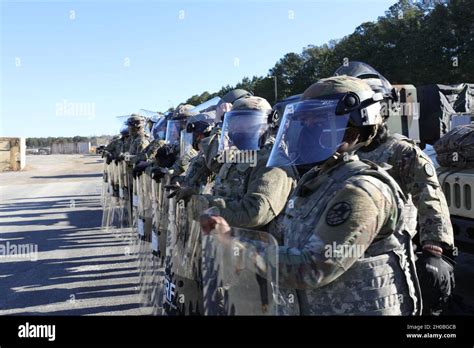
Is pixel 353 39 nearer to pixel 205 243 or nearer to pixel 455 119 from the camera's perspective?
pixel 455 119

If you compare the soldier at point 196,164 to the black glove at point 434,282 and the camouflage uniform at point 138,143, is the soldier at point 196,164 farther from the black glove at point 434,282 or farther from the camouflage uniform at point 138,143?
the camouflage uniform at point 138,143

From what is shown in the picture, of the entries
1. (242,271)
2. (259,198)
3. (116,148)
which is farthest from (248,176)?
(116,148)

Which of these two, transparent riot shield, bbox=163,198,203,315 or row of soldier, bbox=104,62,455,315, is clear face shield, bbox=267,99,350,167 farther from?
transparent riot shield, bbox=163,198,203,315

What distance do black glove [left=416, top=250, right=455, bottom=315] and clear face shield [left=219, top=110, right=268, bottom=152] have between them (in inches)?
53.0

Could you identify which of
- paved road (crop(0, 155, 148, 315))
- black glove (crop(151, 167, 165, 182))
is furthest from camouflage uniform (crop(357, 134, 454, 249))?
Answer: paved road (crop(0, 155, 148, 315))

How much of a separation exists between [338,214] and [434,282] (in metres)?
1.42

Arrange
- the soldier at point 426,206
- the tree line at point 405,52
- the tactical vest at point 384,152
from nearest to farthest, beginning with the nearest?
1. the soldier at point 426,206
2. the tactical vest at point 384,152
3. the tree line at point 405,52

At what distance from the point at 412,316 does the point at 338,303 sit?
36cm

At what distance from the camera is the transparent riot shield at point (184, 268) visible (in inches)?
94.8

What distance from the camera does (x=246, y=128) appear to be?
11.4 ft

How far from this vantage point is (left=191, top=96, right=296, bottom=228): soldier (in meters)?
2.66

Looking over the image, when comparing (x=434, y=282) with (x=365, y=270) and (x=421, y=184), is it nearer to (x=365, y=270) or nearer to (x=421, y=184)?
(x=421, y=184)

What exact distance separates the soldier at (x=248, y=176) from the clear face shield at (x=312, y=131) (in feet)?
1.96

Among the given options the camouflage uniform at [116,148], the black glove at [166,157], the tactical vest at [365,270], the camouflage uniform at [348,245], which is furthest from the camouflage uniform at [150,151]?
the tactical vest at [365,270]
